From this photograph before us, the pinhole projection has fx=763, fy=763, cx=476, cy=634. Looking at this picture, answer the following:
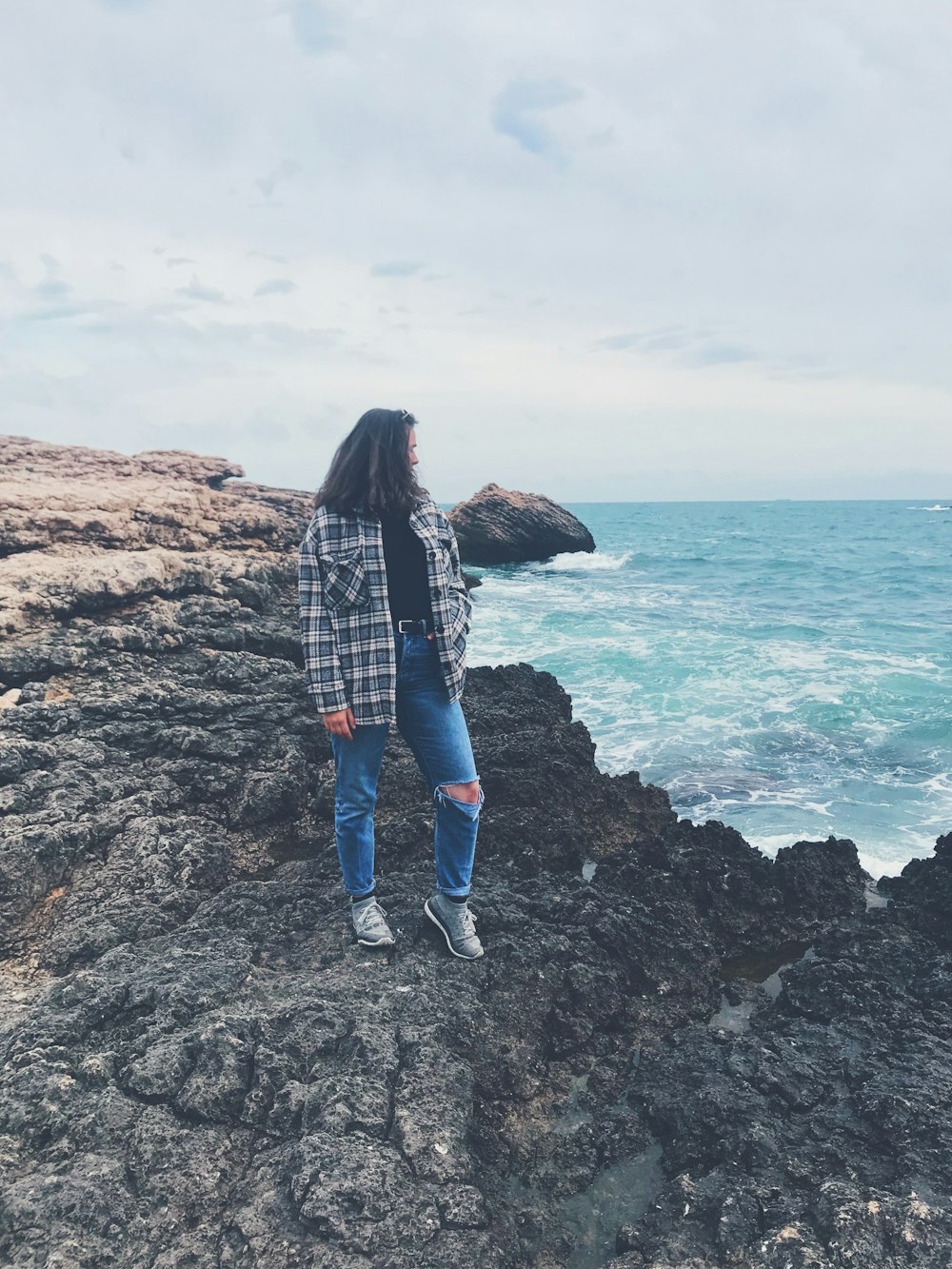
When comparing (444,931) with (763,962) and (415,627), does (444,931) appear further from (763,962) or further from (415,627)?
(763,962)

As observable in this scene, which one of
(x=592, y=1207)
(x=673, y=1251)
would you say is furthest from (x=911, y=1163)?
(x=592, y=1207)

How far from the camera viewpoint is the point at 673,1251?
238cm

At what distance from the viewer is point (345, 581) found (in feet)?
10.9

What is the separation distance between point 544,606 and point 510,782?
17.7 metres

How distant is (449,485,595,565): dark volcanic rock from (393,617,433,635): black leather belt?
3143 centimetres

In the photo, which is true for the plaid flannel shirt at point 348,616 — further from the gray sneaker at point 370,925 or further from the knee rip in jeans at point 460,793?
the gray sneaker at point 370,925

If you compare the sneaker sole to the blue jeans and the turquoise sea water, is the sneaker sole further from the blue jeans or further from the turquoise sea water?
the turquoise sea water

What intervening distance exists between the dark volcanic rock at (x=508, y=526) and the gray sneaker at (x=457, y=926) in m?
31.4

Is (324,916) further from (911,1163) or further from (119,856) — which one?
(911,1163)

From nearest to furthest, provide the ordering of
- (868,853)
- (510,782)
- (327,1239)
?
1. (327,1239)
2. (510,782)
3. (868,853)

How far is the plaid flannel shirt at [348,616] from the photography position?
332cm

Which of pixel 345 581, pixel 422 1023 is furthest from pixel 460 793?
pixel 345 581

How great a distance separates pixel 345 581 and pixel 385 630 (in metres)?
0.28

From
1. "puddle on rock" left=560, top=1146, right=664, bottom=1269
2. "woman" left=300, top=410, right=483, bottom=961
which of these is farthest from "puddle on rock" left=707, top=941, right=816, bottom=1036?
"woman" left=300, top=410, right=483, bottom=961
